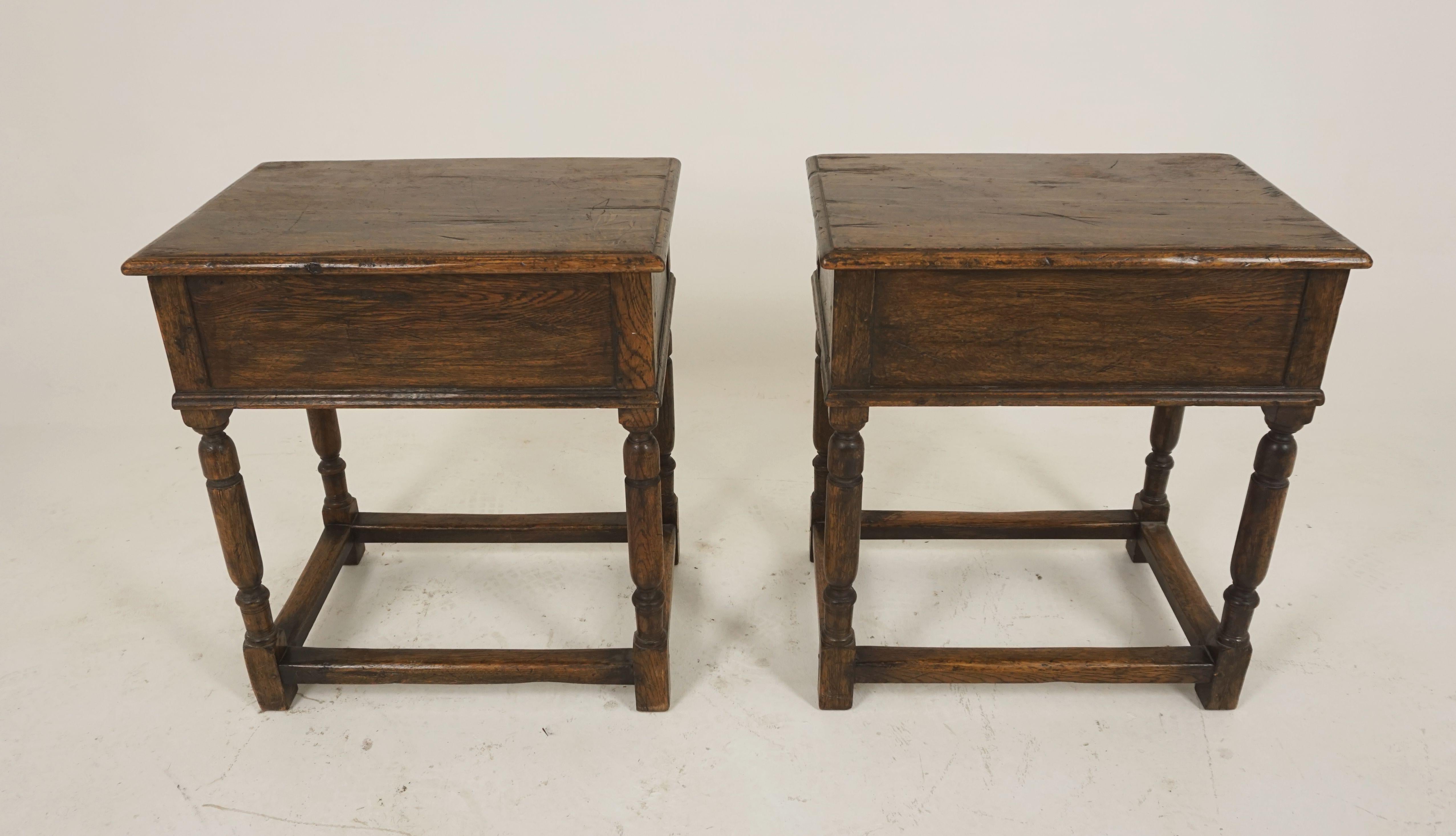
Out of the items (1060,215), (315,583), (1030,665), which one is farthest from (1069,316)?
(315,583)

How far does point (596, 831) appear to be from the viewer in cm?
245

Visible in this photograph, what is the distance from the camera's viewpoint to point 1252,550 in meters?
2.62

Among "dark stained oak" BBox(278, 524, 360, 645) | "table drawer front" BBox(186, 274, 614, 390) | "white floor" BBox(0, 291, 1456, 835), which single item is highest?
"table drawer front" BBox(186, 274, 614, 390)

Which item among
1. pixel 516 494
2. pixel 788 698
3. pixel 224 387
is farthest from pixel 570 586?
pixel 224 387

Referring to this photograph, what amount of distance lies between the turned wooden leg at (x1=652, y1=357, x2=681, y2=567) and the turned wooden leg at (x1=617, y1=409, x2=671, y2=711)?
423 mm

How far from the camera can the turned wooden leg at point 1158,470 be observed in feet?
10.5

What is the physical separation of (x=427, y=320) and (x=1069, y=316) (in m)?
1.22

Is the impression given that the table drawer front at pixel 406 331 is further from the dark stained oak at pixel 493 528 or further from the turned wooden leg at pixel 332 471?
the dark stained oak at pixel 493 528

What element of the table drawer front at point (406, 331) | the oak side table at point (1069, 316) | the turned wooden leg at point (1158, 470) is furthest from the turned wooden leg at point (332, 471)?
the turned wooden leg at point (1158, 470)

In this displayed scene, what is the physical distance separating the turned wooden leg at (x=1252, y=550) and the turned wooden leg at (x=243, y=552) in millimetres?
2101

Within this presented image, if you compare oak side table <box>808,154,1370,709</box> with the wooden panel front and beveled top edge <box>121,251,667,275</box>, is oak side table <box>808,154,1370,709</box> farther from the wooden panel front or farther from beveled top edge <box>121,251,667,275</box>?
beveled top edge <box>121,251,667,275</box>

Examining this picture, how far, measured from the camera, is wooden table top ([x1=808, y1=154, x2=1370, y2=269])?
7.23 feet

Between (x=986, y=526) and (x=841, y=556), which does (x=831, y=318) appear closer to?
(x=841, y=556)

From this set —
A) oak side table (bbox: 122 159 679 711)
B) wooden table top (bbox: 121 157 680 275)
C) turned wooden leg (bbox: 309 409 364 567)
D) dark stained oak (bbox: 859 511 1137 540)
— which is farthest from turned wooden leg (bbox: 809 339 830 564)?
turned wooden leg (bbox: 309 409 364 567)
